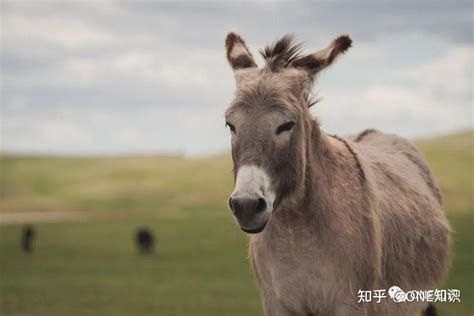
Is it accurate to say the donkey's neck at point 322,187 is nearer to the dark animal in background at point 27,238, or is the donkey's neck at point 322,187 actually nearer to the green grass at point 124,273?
the green grass at point 124,273

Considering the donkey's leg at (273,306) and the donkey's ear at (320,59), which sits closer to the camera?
the donkey's ear at (320,59)

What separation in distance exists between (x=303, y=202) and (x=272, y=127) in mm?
818

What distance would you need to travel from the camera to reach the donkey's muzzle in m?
4.82

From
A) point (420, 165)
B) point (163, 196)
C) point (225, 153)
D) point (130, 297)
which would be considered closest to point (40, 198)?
Result: point (163, 196)

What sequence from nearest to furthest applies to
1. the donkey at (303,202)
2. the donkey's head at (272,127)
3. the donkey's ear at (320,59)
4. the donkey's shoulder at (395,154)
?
the donkey's head at (272,127), the donkey at (303,202), the donkey's ear at (320,59), the donkey's shoulder at (395,154)

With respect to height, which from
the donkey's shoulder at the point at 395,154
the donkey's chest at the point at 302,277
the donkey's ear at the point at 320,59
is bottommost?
the donkey's chest at the point at 302,277

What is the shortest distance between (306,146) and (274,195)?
715mm

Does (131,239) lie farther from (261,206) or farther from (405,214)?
(261,206)

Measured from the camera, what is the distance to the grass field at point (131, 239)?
2217 centimetres

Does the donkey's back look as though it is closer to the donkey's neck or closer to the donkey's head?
the donkey's neck

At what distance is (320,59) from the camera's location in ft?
18.9

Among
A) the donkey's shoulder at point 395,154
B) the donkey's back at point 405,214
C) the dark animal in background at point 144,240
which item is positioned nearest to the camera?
the donkey's back at point 405,214

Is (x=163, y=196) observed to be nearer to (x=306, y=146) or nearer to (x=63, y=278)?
(x=63, y=278)

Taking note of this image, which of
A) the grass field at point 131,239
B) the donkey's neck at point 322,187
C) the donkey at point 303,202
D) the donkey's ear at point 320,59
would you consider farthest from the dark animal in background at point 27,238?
the donkey's ear at point 320,59
